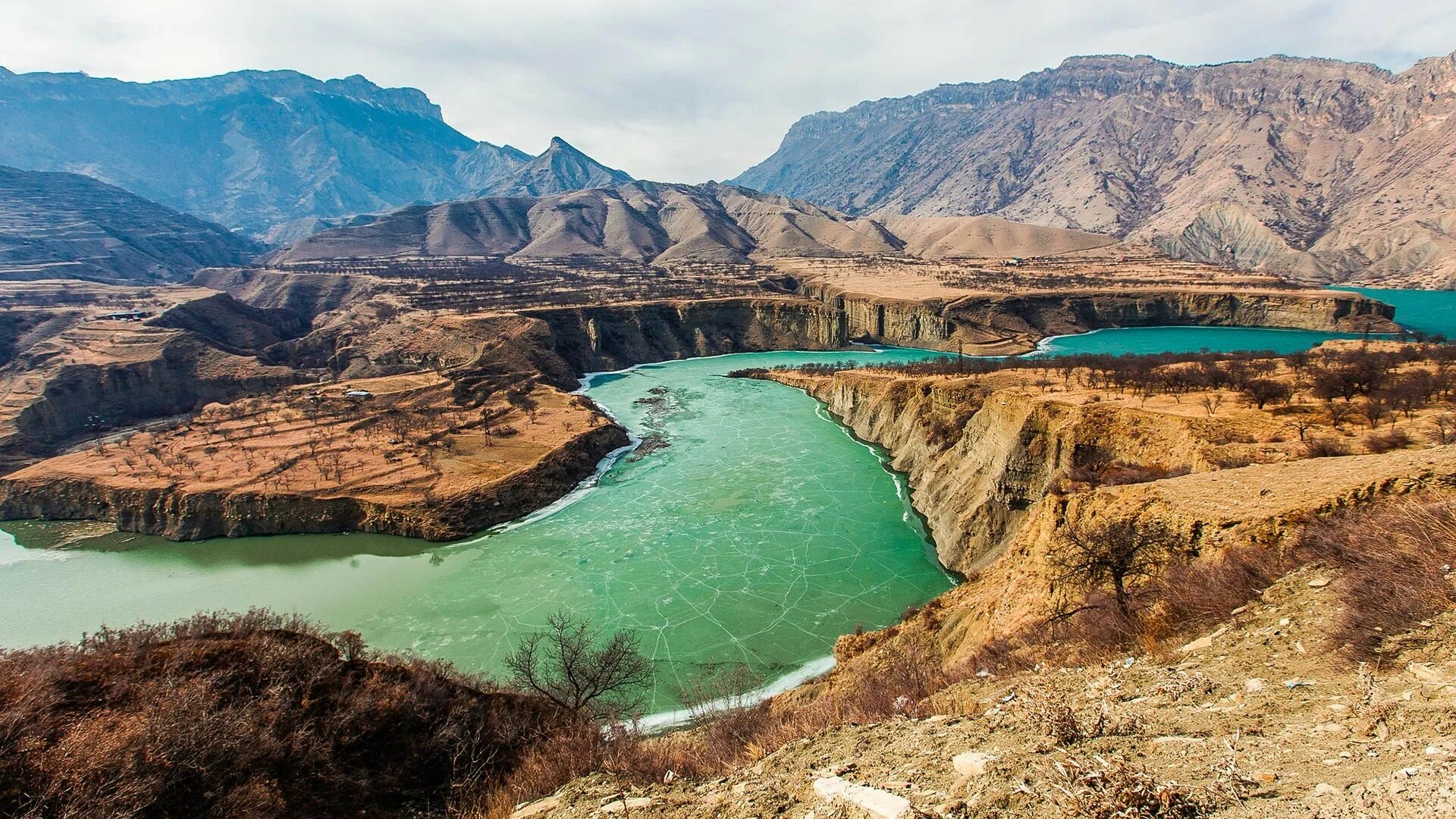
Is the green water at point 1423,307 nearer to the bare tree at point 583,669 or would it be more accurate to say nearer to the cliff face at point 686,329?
the cliff face at point 686,329

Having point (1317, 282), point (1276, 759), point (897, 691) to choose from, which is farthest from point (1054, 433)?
point (1317, 282)

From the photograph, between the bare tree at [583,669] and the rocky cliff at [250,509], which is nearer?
the bare tree at [583,669]

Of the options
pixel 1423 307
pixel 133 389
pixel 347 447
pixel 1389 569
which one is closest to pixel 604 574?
pixel 347 447

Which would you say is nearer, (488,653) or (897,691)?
(897,691)

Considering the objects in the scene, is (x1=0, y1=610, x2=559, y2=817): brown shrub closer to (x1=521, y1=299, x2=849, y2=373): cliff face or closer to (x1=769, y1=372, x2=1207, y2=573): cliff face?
(x1=769, y1=372, x2=1207, y2=573): cliff face

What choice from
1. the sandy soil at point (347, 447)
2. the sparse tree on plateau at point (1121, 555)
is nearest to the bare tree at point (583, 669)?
the sparse tree on plateau at point (1121, 555)

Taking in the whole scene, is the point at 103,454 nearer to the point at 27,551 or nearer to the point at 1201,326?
the point at 27,551
